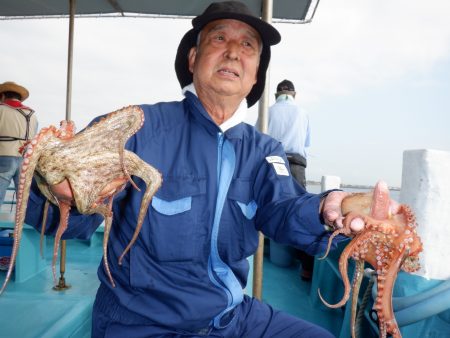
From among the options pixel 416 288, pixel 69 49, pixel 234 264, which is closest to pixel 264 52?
pixel 234 264

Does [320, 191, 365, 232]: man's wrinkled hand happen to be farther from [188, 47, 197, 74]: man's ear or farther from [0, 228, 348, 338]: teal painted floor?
[0, 228, 348, 338]: teal painted floor

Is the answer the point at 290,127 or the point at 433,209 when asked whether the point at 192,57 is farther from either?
the point at 290,127

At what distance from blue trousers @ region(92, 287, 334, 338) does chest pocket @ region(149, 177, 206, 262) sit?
396 mm

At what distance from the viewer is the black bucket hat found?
2318mm

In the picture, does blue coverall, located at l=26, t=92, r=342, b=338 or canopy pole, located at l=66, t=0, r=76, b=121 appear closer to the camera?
blue coverall, located at l=26, t=92, r=342, b=338

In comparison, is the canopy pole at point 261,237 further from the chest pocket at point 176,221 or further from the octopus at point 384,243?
the octopus at point 384,243

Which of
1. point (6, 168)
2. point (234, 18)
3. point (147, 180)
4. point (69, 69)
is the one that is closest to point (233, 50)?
point (234, 18)

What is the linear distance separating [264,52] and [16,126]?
4503mm

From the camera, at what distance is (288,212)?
2.04 m

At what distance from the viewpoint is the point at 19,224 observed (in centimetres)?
135

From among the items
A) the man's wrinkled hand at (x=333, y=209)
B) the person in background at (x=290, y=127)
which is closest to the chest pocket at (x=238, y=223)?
the man's wrinkled hand at (x=333, y=209)

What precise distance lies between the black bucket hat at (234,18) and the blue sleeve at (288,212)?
69cm

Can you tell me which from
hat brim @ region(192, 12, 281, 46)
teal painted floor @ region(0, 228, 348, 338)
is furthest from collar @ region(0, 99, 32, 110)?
hat brim @ region(192, 12, 281, 46)

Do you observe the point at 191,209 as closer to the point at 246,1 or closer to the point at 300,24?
the point at 246,1
